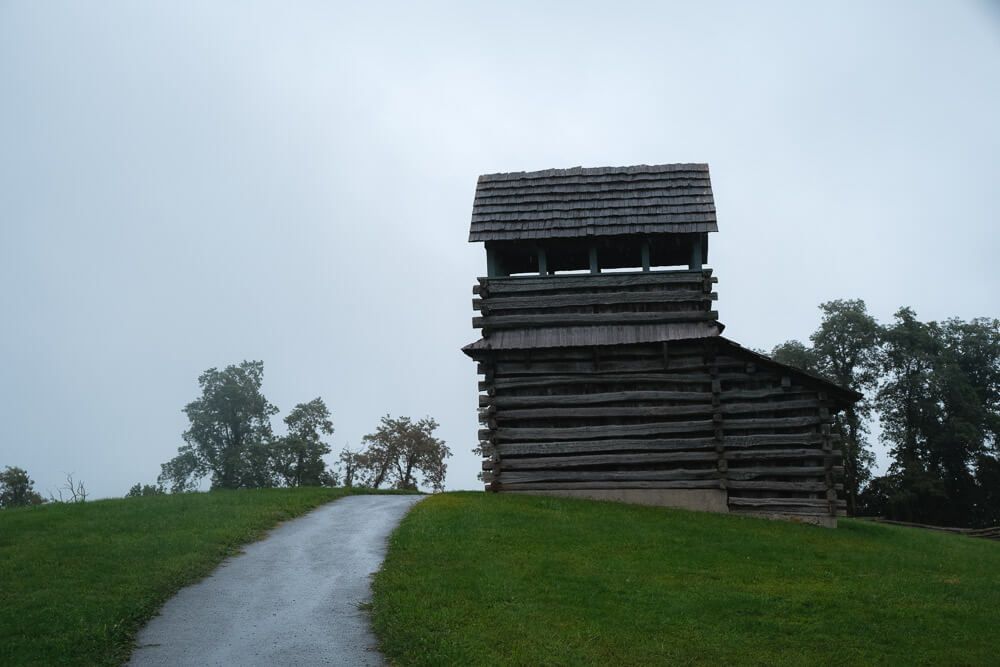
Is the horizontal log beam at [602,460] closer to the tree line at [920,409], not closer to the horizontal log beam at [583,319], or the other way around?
the horizontal log beam at [583,319]

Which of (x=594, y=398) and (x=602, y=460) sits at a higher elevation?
(x=594, y=398)

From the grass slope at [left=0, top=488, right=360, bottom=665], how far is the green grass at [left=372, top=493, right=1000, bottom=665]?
3.20 m

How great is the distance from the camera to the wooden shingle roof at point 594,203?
22.4 meters

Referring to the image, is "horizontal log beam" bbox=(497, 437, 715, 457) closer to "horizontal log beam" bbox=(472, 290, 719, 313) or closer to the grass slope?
"horizontal log beam" bbox=(472, 290, 719, 313)

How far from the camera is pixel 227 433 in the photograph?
44.8m

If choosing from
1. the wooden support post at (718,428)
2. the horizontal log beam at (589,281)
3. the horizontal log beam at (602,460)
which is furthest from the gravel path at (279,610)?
the wooden support post at (718,428)

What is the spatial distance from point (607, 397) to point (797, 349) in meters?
28.0

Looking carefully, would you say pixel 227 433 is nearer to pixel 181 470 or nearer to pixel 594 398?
pixel 181 470

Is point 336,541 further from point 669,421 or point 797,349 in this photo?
point 797,349

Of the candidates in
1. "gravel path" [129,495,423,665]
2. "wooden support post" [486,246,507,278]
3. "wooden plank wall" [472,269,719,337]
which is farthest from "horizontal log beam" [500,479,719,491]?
"wooden support post" [486,246,507,278]

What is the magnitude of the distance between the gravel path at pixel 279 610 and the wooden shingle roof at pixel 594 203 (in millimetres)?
10148

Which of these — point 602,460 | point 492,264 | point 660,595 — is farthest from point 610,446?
point 660,595

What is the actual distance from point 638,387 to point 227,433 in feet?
99.4

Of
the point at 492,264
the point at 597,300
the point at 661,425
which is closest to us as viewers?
the point at 661,425
